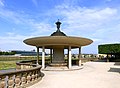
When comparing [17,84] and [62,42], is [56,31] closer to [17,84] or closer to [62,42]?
[62,42]

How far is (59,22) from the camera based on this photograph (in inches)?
955

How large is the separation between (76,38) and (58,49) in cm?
420

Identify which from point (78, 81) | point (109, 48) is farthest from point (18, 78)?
point (109, 48)

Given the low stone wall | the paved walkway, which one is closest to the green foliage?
the paved walkway

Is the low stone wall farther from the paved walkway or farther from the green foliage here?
the green foliage

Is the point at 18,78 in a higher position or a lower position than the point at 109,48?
lower

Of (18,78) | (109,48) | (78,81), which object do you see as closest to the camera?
(18,78)

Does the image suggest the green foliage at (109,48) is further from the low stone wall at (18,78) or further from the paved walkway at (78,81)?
the low stone wall at (18,78)

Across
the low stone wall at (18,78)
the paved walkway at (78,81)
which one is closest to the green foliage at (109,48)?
the paved walkway at (78,81)

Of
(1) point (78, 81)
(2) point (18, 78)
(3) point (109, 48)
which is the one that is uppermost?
(3) point (109, 48)

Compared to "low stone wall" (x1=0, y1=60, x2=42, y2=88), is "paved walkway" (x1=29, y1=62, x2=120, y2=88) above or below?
below

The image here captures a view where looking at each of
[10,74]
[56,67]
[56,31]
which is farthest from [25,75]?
[56,31]

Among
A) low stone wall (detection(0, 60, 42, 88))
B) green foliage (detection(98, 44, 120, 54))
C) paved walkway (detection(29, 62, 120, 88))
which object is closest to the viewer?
low stone wall (detection(0, 60, 42, 88))

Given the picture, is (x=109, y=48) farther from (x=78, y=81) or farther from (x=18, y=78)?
(x=18, y=78)
